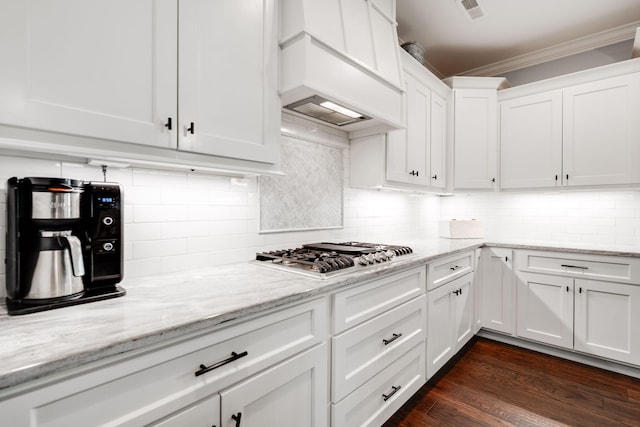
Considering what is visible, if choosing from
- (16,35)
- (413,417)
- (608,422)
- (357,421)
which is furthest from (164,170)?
(608,422)

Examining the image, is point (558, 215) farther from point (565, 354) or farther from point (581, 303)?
point (565, 354)

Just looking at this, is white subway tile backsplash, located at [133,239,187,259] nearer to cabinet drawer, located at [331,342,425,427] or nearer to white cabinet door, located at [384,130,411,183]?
cabinet drawer, located at [331,342,425,427]

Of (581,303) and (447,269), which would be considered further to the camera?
(581,303)

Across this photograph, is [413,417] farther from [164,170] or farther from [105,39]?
[105,39]

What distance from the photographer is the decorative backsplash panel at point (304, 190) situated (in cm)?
197

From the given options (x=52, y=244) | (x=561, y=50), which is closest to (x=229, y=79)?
(x=52, y=244)

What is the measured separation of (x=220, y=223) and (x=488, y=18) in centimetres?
277

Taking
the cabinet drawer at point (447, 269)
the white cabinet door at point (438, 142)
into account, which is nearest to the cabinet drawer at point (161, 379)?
the cabinet drawer at point (447, 269)

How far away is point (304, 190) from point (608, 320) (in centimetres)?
251

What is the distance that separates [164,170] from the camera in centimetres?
148

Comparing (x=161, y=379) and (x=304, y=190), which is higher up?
(x=304, y=190)

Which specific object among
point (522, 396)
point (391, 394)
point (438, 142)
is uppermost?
point (438, 142)

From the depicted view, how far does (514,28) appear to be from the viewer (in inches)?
111

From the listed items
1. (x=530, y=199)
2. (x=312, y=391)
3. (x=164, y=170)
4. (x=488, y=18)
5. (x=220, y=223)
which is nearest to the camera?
(x=312, y=391)
